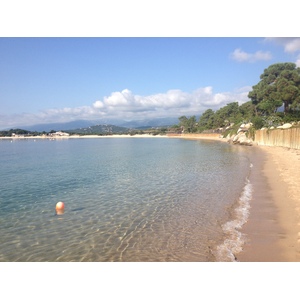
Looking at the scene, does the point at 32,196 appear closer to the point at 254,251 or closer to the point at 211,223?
the point at 211,223

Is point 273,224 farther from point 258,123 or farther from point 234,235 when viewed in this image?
point 258,123

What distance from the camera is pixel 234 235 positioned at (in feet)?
22.8

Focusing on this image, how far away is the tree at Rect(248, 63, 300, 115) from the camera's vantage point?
47.0 meters

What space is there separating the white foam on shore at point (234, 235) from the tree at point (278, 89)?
42.5 m

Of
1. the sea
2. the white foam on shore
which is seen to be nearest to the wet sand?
the white foam on shore

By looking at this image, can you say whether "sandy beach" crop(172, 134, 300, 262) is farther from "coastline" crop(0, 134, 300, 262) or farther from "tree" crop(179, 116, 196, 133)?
"tree" crop(179, 116, 196, 133)

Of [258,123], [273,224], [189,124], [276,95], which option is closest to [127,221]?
[273,224]

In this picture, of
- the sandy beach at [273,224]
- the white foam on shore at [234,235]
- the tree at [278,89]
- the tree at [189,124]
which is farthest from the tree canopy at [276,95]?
the tree at [189,124]

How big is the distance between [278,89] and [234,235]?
160 feet

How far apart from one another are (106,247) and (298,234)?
14.8 ft

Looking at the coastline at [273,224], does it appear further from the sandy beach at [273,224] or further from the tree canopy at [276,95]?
the tree canopy at [276,95]
